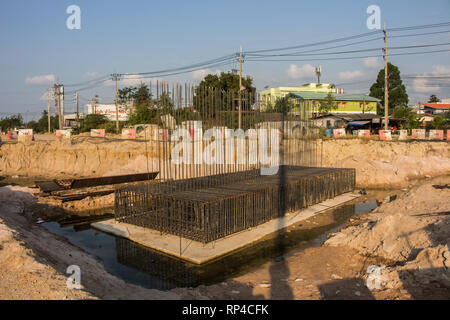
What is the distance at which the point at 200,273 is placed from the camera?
8.00m

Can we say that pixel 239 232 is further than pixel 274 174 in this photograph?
No

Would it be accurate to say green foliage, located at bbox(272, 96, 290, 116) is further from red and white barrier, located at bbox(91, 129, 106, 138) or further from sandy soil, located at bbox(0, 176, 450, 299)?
red and white barrier, located at bbox(91, 129, 106, 138)

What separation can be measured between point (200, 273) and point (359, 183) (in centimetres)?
1541

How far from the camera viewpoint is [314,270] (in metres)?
7.88

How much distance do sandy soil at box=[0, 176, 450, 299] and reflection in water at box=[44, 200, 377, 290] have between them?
472 millimetres

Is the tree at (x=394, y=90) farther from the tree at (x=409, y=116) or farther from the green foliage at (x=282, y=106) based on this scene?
the green foliage at (x=282, y=106)

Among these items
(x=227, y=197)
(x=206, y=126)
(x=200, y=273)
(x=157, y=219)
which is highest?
(x=206, y=126)

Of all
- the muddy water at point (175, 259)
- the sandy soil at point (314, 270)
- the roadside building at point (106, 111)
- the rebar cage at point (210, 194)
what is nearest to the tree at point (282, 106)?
the rebar cage at point (210, 194)

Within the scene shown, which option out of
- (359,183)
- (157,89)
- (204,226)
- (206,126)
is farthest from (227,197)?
(359,183)

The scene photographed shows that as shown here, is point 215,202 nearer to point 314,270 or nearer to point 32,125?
point 314,270

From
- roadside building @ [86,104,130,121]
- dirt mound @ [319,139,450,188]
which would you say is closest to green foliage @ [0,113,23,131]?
roadside building @ [86,104,130,121]
